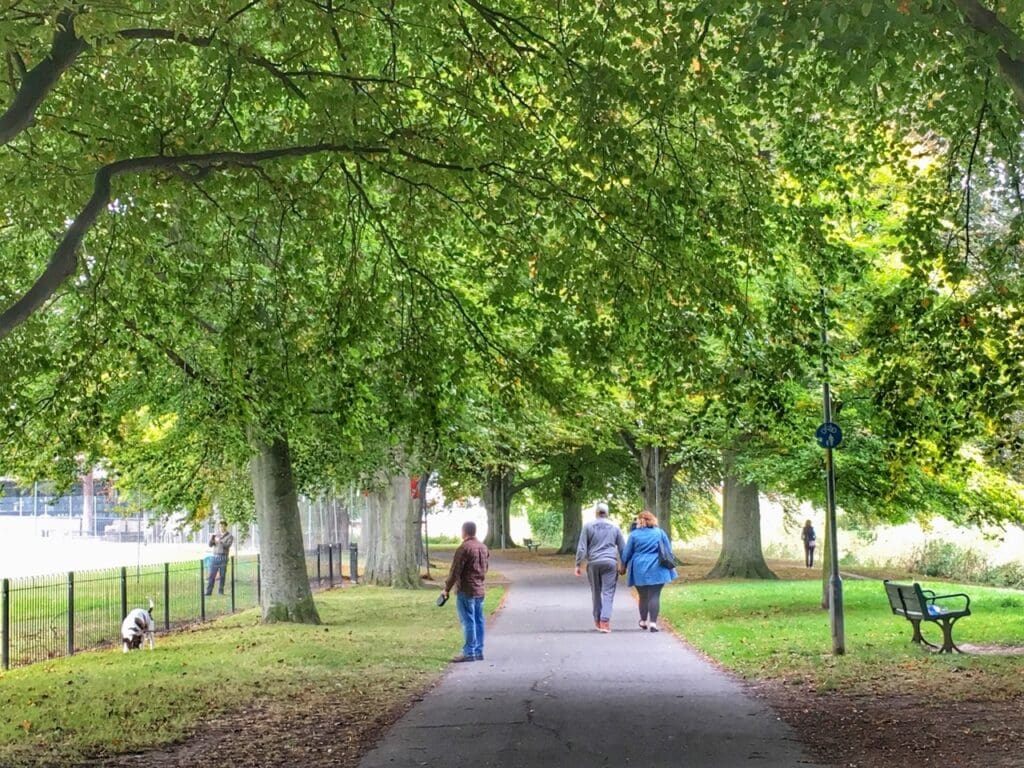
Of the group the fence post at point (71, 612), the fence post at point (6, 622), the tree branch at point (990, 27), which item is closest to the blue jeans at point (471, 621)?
the fence post at point (6, 622)

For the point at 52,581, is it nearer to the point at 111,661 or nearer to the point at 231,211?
the point at 111,661

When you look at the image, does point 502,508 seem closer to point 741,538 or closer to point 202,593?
point 741,538

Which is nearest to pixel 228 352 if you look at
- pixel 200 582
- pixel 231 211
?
pixel 231 211

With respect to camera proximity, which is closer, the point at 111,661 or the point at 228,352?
the point at 228,352

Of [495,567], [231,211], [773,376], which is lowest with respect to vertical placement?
[495,567]

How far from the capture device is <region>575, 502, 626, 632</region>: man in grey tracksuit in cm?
1689

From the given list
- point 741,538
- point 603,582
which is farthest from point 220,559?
point 741,538

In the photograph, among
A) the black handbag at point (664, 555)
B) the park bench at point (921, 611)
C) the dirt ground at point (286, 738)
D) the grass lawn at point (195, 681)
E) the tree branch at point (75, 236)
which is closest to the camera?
the dirt ground at point (286, 738)

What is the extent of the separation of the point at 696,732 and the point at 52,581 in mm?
11005

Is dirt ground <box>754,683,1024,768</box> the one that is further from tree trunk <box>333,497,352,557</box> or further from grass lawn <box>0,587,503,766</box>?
tree trunk <box>333,497,352,557</box>

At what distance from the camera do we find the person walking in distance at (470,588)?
1363 centimetres

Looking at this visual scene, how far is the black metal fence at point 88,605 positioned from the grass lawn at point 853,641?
9165 millimetres

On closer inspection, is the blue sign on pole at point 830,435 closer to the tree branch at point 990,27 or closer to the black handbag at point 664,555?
the black handbag at point 664,555

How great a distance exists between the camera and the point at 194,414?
632 inches
